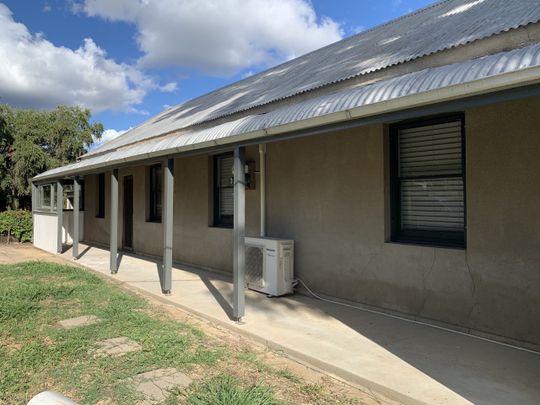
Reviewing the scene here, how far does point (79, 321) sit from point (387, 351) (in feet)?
12.3

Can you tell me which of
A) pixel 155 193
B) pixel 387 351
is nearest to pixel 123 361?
pixel 387 351

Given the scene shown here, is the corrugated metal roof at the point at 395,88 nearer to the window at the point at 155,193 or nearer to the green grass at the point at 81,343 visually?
the green grass at the point at 81,343

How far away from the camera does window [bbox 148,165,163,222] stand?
38.0ft

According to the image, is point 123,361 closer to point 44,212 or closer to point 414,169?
point 414,169

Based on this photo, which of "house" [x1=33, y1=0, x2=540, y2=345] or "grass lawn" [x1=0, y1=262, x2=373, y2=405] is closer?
"grass lawn" [x1=0, y1=262, x2=373, y2=405]

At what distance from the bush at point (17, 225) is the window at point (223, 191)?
33.1 feet

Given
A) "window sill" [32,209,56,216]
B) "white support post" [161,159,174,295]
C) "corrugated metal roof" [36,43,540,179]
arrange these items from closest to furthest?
1. "corrugated metal roof" [36,43,540,179]
2. "white support post" [161,159,174,295]
3. "window sill" [32,209,56,216]

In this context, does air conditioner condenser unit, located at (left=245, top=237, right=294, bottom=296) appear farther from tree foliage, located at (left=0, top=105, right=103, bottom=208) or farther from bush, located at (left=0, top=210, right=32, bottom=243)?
tree foliage, located at (left=0, top=105, right=103, bottom=208)

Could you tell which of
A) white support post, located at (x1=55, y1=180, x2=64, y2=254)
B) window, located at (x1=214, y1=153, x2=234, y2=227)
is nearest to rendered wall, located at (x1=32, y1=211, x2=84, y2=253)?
white support post, located at (x1=55, y1=180, x2=64, y2=254)

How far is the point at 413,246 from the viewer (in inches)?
206

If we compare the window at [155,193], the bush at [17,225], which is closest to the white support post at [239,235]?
the window at [155,193]

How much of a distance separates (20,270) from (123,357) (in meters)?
6.20

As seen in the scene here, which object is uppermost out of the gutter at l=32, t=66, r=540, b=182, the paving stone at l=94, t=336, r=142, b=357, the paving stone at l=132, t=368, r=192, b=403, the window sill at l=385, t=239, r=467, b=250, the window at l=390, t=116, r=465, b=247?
the gutter at l=32, t=66, r=540, b=182

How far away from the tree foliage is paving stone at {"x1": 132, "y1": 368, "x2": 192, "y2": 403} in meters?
17.3
